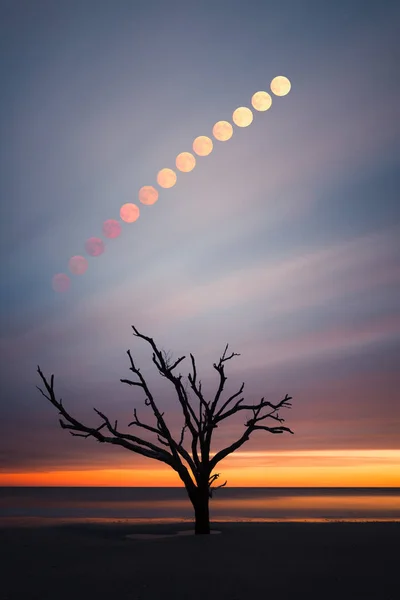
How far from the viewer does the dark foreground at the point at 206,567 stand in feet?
37.1

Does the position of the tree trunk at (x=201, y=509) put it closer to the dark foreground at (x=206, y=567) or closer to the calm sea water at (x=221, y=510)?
the dark foreground at (x=206, y=567)

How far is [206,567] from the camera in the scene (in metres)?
14.0

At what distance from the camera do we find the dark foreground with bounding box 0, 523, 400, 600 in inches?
445

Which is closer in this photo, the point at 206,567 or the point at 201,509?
the point at 206,567

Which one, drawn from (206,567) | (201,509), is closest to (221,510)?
(201,509)

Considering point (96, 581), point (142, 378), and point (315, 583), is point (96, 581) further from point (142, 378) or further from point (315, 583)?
point (142, 378)

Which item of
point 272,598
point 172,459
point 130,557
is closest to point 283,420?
point 172,459

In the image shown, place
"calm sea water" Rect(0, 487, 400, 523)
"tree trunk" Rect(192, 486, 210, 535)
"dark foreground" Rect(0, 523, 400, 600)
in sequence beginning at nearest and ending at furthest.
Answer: "dark foreground" Rect(0, 523, 400, 600) → "tree trunk" Rect(192, 486, 210, 535) → "calm sea water" Rect(0, 487, 400, 523)

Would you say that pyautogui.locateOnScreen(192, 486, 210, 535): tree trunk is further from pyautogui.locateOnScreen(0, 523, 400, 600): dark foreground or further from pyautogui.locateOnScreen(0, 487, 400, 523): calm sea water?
pyautogui.locateOnScreen(0, 487, 400, 523): calm sea water

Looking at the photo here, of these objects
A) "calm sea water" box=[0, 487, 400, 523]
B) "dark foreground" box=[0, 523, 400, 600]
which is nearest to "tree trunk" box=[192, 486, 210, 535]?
"dark foreground" box=[0, 523, 400, 600]

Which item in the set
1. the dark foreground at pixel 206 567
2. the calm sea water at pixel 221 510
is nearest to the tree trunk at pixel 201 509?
the dark foreground at pixel 206 567

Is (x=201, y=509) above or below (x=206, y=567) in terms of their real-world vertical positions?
above

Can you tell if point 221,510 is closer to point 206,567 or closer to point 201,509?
point 201,509

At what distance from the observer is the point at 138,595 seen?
11.1 meters
